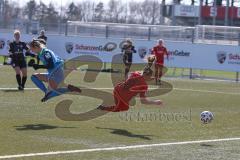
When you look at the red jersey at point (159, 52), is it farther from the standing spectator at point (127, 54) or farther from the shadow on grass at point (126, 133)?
the shadow on grass at point (126, 133)

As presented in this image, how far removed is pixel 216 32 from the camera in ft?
114

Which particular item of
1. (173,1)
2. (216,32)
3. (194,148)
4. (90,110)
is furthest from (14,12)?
(194,148)

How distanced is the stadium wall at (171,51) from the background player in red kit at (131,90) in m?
16.8

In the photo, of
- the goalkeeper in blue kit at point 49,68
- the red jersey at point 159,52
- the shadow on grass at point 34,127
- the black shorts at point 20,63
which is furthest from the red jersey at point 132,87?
the red jersey at point 159,52

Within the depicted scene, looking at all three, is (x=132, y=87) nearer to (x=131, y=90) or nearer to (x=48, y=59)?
(x=131, y=90)

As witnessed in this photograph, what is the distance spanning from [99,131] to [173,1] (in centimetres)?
7452

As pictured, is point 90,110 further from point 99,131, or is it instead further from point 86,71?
point 86,71

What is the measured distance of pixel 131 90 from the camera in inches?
530

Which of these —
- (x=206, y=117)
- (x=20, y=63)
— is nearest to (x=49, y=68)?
(x=206, y=117)

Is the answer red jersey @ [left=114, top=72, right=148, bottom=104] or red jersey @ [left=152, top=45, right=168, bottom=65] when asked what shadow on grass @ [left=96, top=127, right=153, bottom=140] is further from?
red jersey @ [left=152, top=45, right=168, bottom=65]

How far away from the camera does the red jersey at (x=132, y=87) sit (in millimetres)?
13219

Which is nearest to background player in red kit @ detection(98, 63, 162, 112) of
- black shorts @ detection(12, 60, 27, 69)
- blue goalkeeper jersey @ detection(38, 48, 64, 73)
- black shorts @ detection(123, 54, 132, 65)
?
blue goalkeeper jersey @ detection(38, 48, 64, 73)

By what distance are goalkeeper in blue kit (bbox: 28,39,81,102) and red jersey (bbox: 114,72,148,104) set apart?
4.80 feet

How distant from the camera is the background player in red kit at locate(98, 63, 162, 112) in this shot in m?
13.2
